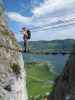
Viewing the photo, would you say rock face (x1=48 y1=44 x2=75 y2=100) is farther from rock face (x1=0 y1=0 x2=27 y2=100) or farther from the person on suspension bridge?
the person on suspension bridge

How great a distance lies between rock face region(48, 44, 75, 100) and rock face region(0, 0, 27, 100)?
5557 mm

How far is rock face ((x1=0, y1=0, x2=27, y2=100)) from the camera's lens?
60156mm

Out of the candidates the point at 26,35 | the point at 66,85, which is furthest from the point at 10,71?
the point at 26,35

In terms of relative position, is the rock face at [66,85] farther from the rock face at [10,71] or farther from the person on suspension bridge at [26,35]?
the person on suspension bridge at [26,35]

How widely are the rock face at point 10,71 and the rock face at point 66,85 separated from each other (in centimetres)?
556

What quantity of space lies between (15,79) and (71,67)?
9266 millimetres

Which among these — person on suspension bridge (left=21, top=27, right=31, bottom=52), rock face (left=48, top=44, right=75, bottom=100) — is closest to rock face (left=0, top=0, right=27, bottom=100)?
rock face (left=48, top=44, right=75, bottom=100)

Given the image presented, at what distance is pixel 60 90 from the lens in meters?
66.8

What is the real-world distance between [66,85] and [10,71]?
8790 mm

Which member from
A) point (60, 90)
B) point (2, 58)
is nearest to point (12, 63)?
point (2, 58)

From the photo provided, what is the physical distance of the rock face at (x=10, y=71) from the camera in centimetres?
6016

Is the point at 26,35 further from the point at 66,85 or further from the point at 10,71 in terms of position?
the point at 66,85

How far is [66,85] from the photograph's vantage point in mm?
64500

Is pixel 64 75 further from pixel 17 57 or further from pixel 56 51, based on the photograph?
pixel 56 51
